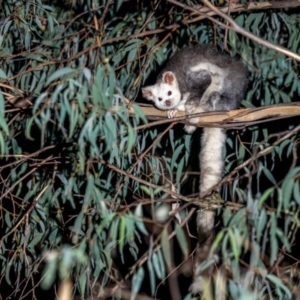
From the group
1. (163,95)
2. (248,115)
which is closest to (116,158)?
(248,115)

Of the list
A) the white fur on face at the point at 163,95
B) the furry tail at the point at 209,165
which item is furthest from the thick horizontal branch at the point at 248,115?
the white fur on face at the point at 163,95

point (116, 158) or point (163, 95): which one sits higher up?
point (163, 95)

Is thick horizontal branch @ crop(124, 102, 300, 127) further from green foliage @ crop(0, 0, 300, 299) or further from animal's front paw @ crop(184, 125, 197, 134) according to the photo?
animal's front paw @ crop(184, 125, 197, 134)

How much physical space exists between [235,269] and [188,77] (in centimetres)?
213

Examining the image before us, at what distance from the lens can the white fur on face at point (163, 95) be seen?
156 inches

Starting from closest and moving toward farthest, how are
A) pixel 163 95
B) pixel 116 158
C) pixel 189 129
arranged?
pixel 116 158, pixel 189 129, pixel 163 95


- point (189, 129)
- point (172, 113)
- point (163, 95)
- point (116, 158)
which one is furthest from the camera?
point (163, 95)

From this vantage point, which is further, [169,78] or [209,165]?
[169,78]

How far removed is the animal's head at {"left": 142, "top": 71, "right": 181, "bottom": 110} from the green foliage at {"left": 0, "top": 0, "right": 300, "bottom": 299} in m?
0.14

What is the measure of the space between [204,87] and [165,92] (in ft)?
0.74

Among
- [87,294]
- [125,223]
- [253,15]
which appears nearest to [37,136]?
[87,294]

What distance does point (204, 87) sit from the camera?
159 inches

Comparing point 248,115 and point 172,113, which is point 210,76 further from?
point 248,115

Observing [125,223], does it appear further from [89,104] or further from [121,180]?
[121,180]
